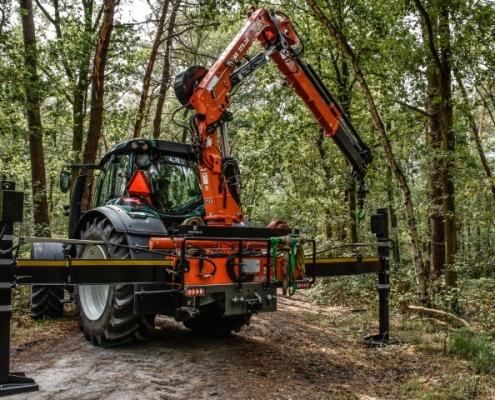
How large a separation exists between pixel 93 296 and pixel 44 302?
186 centimetres

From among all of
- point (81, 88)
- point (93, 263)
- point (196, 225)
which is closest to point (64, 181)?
point (196, 225)

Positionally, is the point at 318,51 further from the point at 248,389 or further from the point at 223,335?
the point at 248,389

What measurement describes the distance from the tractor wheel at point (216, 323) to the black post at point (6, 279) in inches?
118

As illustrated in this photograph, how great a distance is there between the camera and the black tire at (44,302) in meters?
7.90

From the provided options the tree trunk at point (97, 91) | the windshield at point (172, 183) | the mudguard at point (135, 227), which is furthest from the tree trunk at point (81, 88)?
the mudguard at point (135, 227)

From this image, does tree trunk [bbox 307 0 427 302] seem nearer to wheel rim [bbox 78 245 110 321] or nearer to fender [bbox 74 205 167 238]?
fender [bbox 74 205 167 238]

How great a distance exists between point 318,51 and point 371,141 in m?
3.75

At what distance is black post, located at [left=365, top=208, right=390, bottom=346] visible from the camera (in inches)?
273

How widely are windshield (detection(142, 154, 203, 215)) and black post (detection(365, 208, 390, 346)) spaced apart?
2.61m

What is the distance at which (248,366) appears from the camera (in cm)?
535

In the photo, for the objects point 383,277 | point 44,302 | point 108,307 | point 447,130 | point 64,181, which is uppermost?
point 447,130

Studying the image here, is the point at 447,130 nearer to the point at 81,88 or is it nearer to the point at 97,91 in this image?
the point at 97,91

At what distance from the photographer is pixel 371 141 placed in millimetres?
17844

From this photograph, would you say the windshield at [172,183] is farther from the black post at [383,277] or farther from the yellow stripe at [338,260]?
the black post at [383,277]
